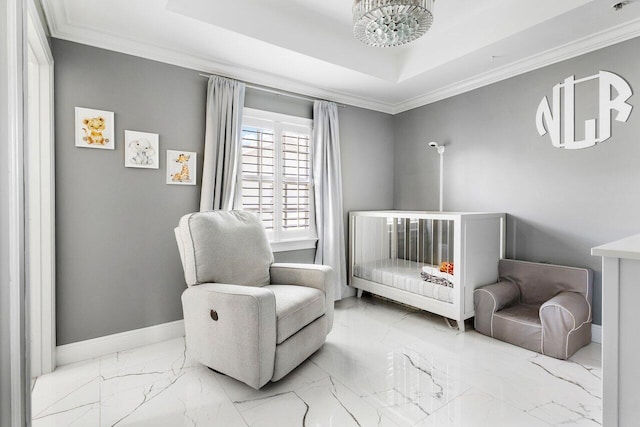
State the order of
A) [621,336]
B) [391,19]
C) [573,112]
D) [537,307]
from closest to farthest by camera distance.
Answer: [621,336] → [391,19] → [573,112] → [537,307]

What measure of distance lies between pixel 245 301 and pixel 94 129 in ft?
5.55

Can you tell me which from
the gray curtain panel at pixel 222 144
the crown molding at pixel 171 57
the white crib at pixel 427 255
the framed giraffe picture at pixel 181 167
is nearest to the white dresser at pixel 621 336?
the white crib at pixel 427 255

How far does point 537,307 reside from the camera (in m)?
2.68

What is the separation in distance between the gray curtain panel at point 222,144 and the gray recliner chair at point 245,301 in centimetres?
29

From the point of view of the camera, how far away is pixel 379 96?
366cm

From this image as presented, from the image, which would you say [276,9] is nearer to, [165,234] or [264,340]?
[165,234]

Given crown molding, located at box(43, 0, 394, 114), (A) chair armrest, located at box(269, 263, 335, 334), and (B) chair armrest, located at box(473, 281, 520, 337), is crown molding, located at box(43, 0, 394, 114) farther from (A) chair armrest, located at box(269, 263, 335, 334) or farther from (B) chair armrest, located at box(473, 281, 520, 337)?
(B) chair armrest, located at box(473, 281, 520, 337)

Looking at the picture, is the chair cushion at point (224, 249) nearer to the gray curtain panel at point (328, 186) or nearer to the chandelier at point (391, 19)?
the gray curtain panel at point (328, 186)

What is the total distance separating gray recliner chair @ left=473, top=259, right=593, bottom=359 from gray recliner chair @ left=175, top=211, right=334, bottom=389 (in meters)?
1.33

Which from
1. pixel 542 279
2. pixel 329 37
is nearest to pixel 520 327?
pixel 542 279

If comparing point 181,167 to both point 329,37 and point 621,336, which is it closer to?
point 329,37

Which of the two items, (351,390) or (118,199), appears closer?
(351,390)

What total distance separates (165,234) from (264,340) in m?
1.36

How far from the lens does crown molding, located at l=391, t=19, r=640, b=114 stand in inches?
90.4
